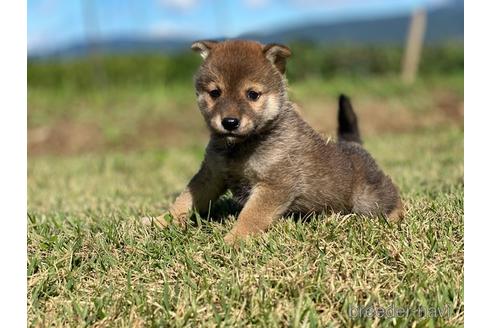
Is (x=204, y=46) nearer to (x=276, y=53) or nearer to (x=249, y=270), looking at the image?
(x=276, y=53)

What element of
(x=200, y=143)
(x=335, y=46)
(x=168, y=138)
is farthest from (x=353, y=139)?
(x=335, y=46)

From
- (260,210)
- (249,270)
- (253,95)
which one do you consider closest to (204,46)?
(253,95)

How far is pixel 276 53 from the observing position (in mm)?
4184

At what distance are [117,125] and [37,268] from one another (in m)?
10.2

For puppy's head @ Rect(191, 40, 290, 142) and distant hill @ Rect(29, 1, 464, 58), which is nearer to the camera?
puppy's head @ Rect(191, 40, 290, 142)

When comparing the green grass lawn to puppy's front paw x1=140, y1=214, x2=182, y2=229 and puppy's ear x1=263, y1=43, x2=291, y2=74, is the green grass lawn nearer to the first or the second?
puppy's front paw x1=140, y1=214, x2=182, y2=229

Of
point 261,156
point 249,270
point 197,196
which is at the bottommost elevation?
point 249,270

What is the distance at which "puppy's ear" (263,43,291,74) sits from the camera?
414 cm

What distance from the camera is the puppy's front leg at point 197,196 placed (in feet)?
14.2

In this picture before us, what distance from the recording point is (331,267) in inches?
137

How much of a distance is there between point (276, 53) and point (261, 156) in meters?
0.74

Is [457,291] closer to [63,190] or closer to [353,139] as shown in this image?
[353,139]

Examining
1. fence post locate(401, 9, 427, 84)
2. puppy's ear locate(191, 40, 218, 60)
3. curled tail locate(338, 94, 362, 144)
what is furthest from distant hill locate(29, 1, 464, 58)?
puppy's ear locate(191, 40, 218, 60)

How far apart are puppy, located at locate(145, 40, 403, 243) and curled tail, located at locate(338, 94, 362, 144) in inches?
36.6
